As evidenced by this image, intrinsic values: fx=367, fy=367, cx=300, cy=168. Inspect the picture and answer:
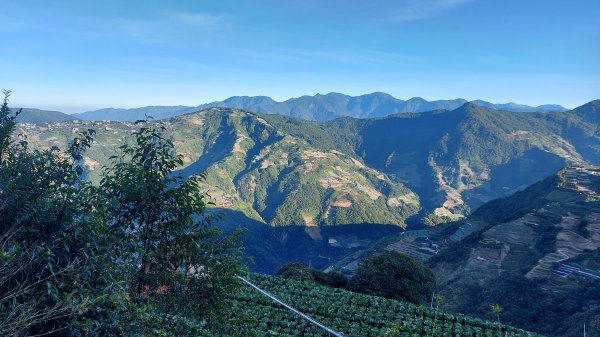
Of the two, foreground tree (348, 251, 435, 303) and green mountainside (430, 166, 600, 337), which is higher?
foreground tree (348, 251, 435, 303)

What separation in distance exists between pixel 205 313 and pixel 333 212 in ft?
623

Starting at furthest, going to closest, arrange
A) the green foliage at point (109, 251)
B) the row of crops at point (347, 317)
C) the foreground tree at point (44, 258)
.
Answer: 1. the row of crops at point (347, 317)
2. the green foliage at point (109, 251)
3. the foreground tree at point (44, 258)

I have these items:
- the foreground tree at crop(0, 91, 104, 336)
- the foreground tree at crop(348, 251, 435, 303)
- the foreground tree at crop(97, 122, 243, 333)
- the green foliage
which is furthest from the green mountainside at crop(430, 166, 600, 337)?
the foreground tree at crop(0, 91, 104, 336)

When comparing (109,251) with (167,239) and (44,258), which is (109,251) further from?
(167,239)

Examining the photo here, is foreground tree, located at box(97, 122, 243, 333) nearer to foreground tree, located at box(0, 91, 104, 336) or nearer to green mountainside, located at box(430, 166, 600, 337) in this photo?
foreground tree, located at box(0, 91, 104, 336)

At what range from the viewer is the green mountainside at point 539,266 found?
162ft

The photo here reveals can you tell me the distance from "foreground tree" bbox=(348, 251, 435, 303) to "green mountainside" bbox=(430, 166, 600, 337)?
13220 millimetres

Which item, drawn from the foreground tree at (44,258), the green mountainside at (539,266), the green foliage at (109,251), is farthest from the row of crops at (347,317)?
the green mountainside at (539,266)

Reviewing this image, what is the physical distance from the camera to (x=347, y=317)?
2830 centimetres

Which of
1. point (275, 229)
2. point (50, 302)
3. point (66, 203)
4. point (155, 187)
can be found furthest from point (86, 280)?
point (275, 229)

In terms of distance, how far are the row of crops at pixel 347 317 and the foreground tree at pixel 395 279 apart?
319 inches

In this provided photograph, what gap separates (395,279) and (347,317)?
16907 mm

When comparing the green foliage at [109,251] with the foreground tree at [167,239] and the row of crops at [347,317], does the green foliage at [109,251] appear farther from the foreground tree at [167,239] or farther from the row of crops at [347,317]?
the row of crops at [347,317]

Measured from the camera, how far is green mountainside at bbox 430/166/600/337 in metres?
49.3
